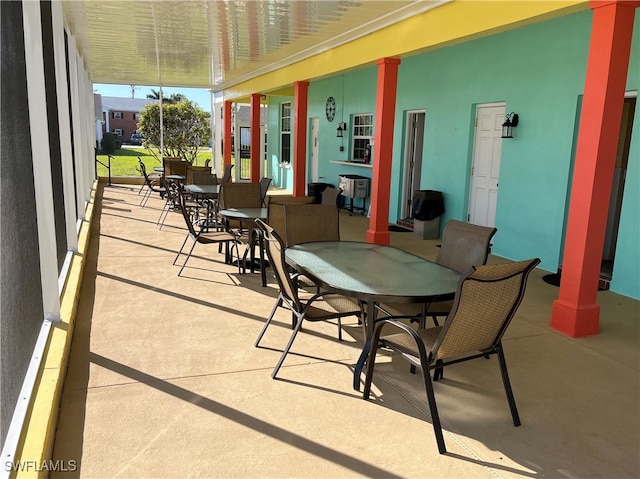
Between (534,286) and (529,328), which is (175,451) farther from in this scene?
(534,286)

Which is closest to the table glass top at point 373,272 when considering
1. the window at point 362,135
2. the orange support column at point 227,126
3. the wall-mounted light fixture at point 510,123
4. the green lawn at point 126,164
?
the wall-mounted light fixture at point 510,123

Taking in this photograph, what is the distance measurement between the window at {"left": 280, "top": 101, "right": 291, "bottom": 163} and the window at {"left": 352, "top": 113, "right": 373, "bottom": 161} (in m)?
4.13

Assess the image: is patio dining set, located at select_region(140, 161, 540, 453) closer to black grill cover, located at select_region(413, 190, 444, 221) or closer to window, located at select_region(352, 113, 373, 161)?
black grill cover, located at select_region(413, 190, 444, 221)

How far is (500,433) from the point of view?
254cm

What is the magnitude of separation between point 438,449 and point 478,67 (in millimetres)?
5642

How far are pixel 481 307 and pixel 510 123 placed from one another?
4.35 m

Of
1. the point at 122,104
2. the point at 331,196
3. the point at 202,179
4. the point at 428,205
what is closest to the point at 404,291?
the point at 331,196

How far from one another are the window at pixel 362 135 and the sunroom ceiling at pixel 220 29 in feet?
5.76

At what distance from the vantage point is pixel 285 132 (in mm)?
14250

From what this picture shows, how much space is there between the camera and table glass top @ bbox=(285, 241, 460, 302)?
2.64 m

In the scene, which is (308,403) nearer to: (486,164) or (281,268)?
(281,268)

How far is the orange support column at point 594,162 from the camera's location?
3.48 meters

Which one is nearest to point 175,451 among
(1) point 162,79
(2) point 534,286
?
(2) point 534,286

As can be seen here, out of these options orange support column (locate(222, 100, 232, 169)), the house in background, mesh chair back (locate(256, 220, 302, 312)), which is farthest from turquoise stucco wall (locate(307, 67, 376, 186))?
the house in background
